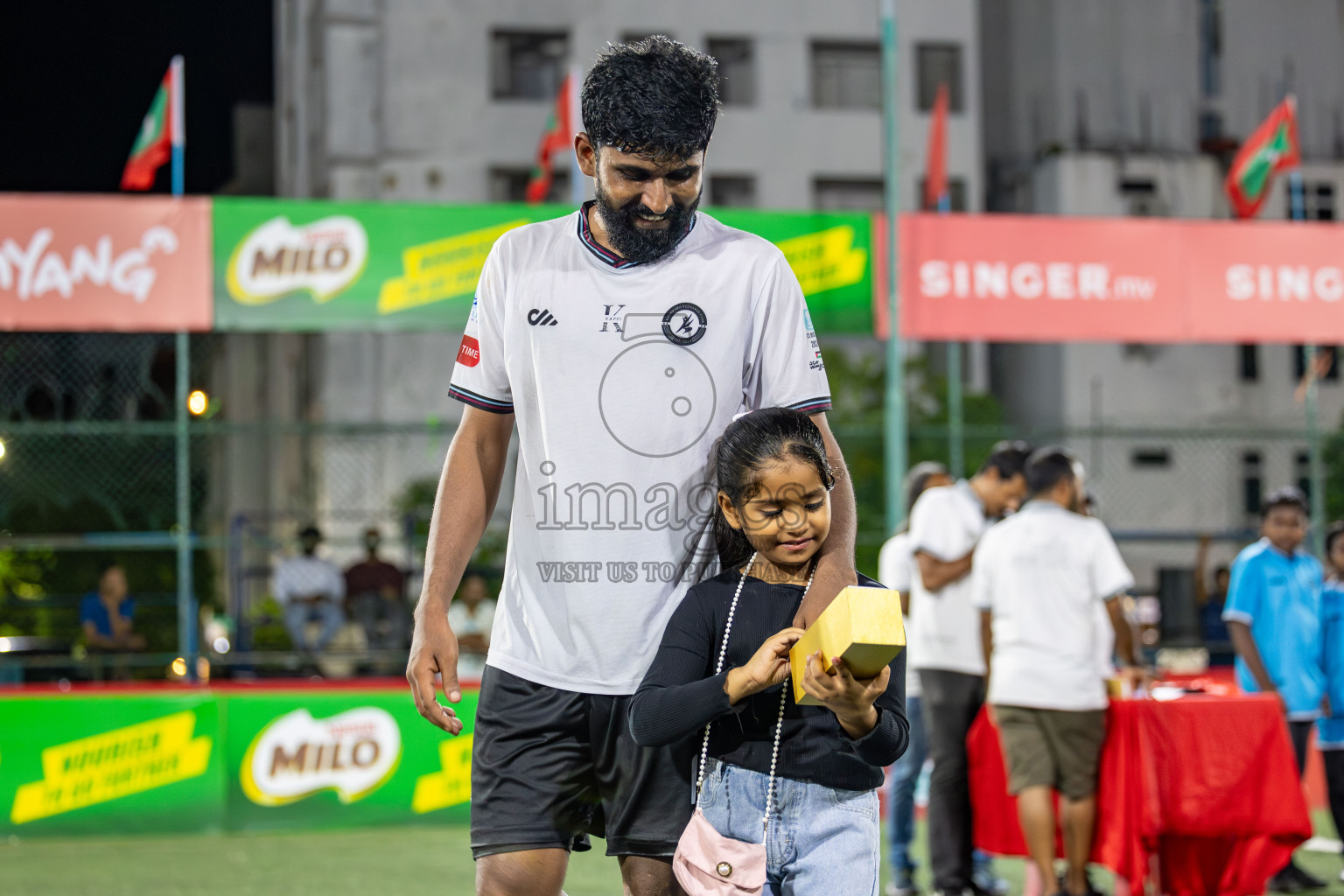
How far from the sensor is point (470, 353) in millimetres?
2928

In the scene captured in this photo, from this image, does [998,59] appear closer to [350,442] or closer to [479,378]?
[350,442]

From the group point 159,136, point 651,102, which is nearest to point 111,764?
point 159,136

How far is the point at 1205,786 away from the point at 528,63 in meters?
25.0

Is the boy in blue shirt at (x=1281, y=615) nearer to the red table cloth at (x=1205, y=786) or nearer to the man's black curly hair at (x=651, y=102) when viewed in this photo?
the red table cloth at (x=1205, y=786)

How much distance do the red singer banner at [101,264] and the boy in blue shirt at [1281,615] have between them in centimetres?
552

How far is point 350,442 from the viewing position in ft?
74.4

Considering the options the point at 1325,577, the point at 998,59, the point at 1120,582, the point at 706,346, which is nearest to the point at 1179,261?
the point at 1325,577

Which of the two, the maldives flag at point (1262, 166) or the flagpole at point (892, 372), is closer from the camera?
the flagpole at point (892, 372)

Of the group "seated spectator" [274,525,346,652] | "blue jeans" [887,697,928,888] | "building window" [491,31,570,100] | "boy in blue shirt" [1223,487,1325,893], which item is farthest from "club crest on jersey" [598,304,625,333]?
"building window" [491,31,570,100]

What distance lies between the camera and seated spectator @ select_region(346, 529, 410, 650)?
11.5m

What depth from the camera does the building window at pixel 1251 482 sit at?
90.7 feet

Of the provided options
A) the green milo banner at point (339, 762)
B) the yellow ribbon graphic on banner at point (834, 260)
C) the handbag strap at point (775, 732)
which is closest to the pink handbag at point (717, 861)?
the handbag strap at point (775, 732)

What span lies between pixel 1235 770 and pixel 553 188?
929 inches

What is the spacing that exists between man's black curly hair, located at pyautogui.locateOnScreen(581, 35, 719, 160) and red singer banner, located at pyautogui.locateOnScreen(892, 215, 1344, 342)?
6774 mm
